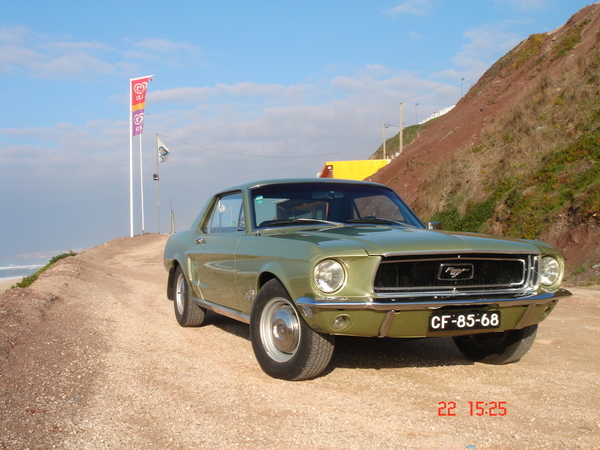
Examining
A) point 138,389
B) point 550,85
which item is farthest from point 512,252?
point 550,85

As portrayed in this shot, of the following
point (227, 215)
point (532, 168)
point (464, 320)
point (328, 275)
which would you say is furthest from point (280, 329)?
point (532, 168)

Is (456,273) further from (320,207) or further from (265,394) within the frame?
(320,207)

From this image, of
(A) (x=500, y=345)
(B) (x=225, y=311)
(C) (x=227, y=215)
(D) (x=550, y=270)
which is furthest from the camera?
(C) (x=227, y=215)

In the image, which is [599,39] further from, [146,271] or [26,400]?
[26,400]

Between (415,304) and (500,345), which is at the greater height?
(415,304)

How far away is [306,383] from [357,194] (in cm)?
202

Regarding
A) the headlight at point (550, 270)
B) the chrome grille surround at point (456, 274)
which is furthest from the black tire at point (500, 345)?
the chrome grille surround at point (456, 274)

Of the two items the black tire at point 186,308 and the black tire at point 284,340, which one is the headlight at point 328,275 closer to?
the black tire at point 284,340

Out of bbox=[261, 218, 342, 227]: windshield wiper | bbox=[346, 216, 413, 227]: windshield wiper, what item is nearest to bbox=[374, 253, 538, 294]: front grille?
bbox=[346, 216, 413, 227]: windshield wiper

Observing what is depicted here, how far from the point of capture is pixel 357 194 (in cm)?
551

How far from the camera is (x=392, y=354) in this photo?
5.11m

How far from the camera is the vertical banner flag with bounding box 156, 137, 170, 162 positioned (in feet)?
160

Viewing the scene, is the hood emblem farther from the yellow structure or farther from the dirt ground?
the yellow structure

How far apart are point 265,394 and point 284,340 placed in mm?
468
